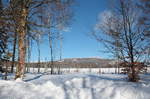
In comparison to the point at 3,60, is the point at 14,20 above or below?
above

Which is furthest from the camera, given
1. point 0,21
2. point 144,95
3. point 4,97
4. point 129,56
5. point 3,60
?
point 3,60

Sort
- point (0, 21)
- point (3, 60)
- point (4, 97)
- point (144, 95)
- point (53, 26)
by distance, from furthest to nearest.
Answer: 1. point (3, 60)
2. point (53, 26)
3. point (0, 21)
4. point (144, 95)
5. point (4, 97)

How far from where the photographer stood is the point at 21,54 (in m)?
10.6

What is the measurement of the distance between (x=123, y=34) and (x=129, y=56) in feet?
4.49

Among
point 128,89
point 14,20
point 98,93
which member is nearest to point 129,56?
point 128,89

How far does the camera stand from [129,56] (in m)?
10.8

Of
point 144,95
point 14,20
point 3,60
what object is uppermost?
point 14,20

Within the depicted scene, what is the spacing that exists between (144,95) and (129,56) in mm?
4293

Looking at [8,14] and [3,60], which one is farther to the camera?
[3,60]

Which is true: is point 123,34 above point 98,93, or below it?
above

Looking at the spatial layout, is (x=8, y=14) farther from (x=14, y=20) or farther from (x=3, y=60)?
(x=3, y=60)

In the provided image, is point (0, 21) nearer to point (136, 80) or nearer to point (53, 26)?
point (53, 26)

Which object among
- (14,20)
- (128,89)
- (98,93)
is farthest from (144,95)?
(14,20)

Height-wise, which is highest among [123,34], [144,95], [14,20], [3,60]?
[14,20]
